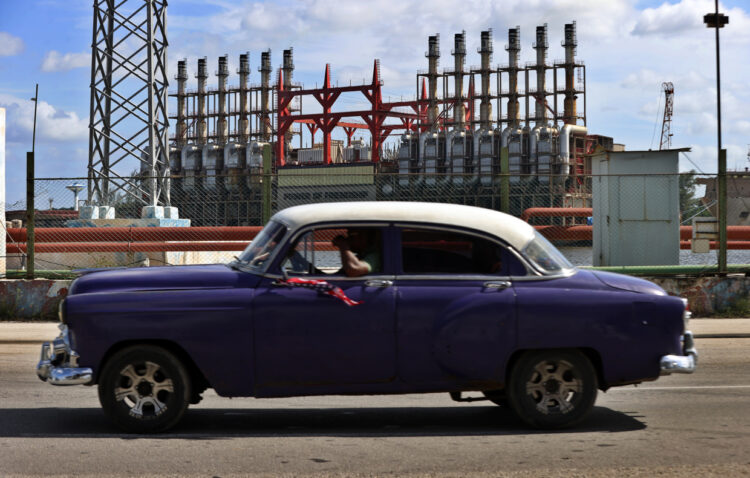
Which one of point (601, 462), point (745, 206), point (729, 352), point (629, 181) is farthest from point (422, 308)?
point (745, 206)

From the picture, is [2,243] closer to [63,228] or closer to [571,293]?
[63,228]

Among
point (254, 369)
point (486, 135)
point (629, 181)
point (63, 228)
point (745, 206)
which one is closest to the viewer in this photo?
point (254, 369)

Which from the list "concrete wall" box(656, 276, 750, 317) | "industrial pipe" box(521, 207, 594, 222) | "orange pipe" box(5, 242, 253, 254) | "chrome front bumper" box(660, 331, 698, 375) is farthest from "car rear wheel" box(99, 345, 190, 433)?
"industrial pipe" box(521, 207, 594, 222)

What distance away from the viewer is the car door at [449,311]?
6434 millimetres

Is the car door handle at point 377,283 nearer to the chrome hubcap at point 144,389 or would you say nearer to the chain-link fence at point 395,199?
the chrome hubcap at point 144,389

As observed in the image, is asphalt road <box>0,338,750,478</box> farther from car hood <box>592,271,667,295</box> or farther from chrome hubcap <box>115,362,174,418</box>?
car hood <box>592,271,667,295</box>

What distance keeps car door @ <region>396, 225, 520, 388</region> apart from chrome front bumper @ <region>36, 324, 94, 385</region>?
6.89 feet

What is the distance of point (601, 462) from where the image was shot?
5.73 metres

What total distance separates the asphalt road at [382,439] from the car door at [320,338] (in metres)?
0.42

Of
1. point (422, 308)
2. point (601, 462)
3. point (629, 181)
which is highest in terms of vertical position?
point (629, 181)

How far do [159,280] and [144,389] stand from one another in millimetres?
734

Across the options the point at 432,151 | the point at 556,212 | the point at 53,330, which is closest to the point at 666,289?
the point at 53,330

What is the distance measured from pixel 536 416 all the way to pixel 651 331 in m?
0.99

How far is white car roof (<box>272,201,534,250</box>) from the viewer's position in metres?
6.66
